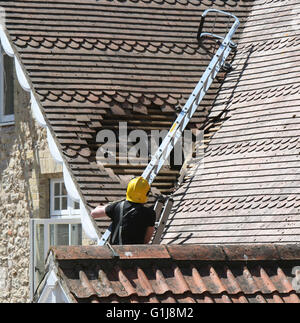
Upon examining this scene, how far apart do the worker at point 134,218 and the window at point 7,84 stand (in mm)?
5915

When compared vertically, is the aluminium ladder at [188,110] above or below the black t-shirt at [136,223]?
above

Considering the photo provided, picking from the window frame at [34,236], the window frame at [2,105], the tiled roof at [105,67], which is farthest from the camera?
the window frame at [2,105]

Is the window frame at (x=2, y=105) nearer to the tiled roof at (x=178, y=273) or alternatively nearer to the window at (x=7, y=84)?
the window at (x=7, y=84)

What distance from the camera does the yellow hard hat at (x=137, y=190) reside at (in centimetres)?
1064

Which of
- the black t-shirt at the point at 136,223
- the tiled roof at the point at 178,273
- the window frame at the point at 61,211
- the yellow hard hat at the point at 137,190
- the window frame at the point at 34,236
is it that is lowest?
the tiled roof at the point at 178,273

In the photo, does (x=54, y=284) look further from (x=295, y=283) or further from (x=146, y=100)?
(x=146, y=100)

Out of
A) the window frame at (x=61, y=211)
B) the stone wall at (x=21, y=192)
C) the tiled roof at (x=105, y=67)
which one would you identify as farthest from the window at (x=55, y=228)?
the tiled roof at (x=105, y=67)

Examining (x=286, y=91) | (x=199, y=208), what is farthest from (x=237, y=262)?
(x=286, y=91)

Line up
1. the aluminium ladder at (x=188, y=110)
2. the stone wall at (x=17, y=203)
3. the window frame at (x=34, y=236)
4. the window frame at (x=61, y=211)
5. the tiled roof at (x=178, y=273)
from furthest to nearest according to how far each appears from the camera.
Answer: the stone wall at (x=17, y=203)
the window frame at (x=34, y=236)
the window frame at (x=61, y=211)
the aluminium ladder at (x=188, y=110)
the tiled roof at (x=178, y=273)

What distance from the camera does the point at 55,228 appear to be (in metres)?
15.1

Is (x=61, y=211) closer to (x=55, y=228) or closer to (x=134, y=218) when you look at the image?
(x=55, y=228)

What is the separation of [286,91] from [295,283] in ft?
18.2

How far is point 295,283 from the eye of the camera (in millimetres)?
8438
